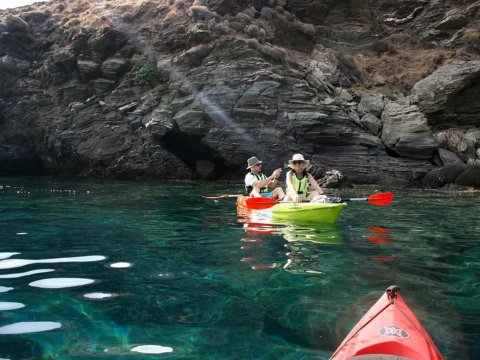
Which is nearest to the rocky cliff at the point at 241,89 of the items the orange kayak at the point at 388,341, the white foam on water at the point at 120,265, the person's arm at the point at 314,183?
the person's arm at the point at 314,183

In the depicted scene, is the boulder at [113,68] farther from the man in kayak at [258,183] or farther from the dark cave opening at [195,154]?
the man in kayak at [258,183]

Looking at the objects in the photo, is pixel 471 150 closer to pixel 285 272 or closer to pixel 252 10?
pixel 252 10

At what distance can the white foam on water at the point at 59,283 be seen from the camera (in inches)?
175

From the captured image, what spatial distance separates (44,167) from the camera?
2878 cm

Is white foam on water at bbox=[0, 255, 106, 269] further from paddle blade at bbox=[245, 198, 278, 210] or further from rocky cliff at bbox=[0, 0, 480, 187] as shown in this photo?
rocky cliff at bbox=[0, 0, 480, 187]

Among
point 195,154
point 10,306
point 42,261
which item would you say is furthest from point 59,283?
point 195,154

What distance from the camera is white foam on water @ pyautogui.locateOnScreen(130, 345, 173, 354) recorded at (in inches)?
119

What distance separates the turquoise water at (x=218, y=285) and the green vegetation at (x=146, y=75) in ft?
56.9

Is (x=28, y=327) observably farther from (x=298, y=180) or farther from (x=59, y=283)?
(x=298, y=180)

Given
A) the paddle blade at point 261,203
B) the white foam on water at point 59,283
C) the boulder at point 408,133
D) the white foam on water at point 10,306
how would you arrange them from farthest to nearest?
the boulder at point 408,133 < the paddle blade at point 261,203 < the white foam on water at point 59,283 < the white foam on water at point 10,306

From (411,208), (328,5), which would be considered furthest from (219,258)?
(328,5)

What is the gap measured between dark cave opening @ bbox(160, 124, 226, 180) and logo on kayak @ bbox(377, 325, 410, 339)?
2095 centimetres

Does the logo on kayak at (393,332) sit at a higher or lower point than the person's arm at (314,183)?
lower

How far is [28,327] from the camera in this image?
3.39 metres
